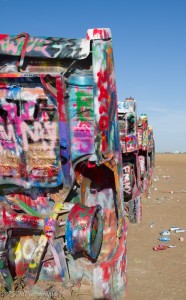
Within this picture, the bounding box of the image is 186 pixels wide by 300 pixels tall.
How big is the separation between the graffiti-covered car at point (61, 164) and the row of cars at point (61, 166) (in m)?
0.01

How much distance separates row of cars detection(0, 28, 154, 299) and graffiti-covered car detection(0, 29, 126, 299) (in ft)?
0.04

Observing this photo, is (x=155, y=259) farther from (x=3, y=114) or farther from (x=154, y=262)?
(x=3, y=114)

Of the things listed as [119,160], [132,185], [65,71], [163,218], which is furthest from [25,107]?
[163,218]

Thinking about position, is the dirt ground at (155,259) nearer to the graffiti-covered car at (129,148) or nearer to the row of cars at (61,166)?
the row of cars at (61,166)

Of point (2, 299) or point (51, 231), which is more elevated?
point (51, 231)

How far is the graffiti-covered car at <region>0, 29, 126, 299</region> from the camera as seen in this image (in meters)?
4.05

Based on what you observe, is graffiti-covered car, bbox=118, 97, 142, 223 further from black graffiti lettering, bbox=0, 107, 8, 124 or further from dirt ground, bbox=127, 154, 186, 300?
black graffiti lettering, bbox=0, 107, 8, 124

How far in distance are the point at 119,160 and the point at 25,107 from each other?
4.09 feet

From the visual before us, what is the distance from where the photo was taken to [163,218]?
1009cm

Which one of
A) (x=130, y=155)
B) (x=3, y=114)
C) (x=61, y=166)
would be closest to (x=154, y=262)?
(x=130, y=155)

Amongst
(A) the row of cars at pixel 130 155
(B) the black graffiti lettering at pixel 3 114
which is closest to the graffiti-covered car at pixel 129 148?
(A) the row of cars at pixel 130 155

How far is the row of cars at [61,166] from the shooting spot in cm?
405

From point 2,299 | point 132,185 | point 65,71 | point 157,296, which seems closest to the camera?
point 65,71

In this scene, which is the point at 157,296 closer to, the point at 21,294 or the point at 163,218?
the point at 21,294
